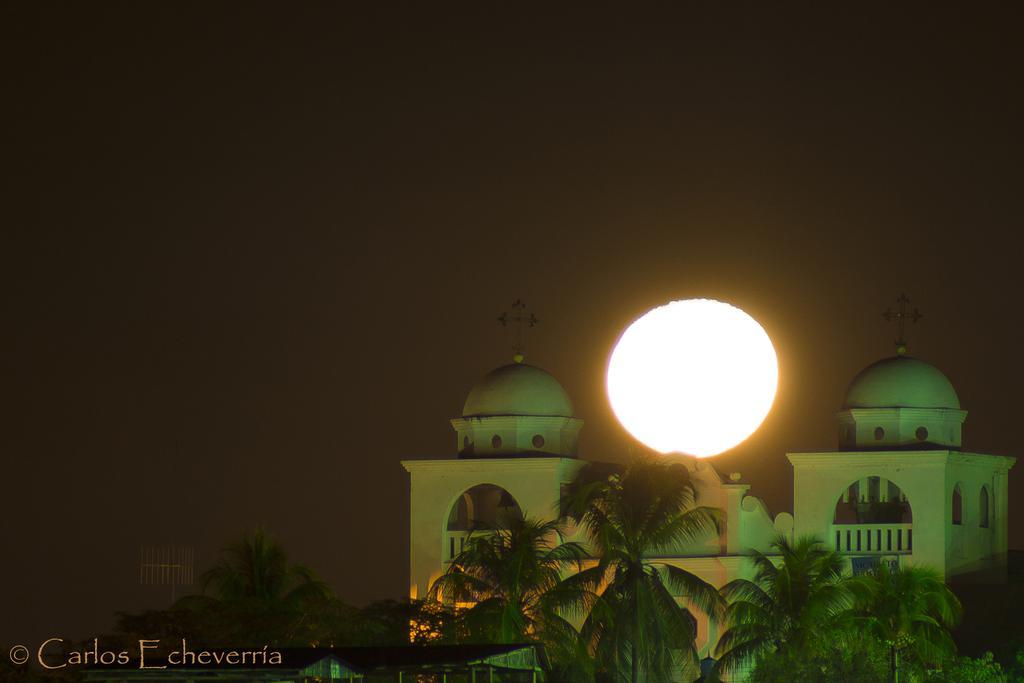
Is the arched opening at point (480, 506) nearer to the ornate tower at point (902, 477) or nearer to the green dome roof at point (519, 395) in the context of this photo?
the green dome roof at point (519, 395)

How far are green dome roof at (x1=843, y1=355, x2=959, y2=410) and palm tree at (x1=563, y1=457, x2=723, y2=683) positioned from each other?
533 inches

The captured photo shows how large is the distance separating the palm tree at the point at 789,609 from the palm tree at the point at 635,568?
7.38 feet

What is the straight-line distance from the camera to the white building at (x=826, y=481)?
82.8m

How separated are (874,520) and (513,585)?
1557 centimetres

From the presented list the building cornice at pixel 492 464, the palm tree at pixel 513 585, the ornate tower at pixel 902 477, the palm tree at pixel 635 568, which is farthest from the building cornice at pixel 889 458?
the palm tree at pixel 635 568

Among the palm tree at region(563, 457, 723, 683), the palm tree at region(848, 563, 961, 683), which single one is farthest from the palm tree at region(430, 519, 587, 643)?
the palm tree at region(848, 563, 961, 683)

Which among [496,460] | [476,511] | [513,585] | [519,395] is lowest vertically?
[513,585]

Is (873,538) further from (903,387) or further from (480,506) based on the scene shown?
(480,506)

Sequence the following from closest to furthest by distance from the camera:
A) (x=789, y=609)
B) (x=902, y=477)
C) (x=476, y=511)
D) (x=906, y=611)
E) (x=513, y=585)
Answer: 1. (x=513, y=585)
2. (x=789, y=609)
3. (x=906, y=611)
4. (x=902, y=477)
5. (x=476, y=511)

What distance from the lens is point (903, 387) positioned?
83.8 meters

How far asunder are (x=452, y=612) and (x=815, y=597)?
9.68m

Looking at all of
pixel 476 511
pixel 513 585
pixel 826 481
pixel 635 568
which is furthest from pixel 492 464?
pixel 635 568

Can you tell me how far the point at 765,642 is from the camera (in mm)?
73438

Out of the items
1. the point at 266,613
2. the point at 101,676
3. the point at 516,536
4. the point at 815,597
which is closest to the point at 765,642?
the point at 815,597
